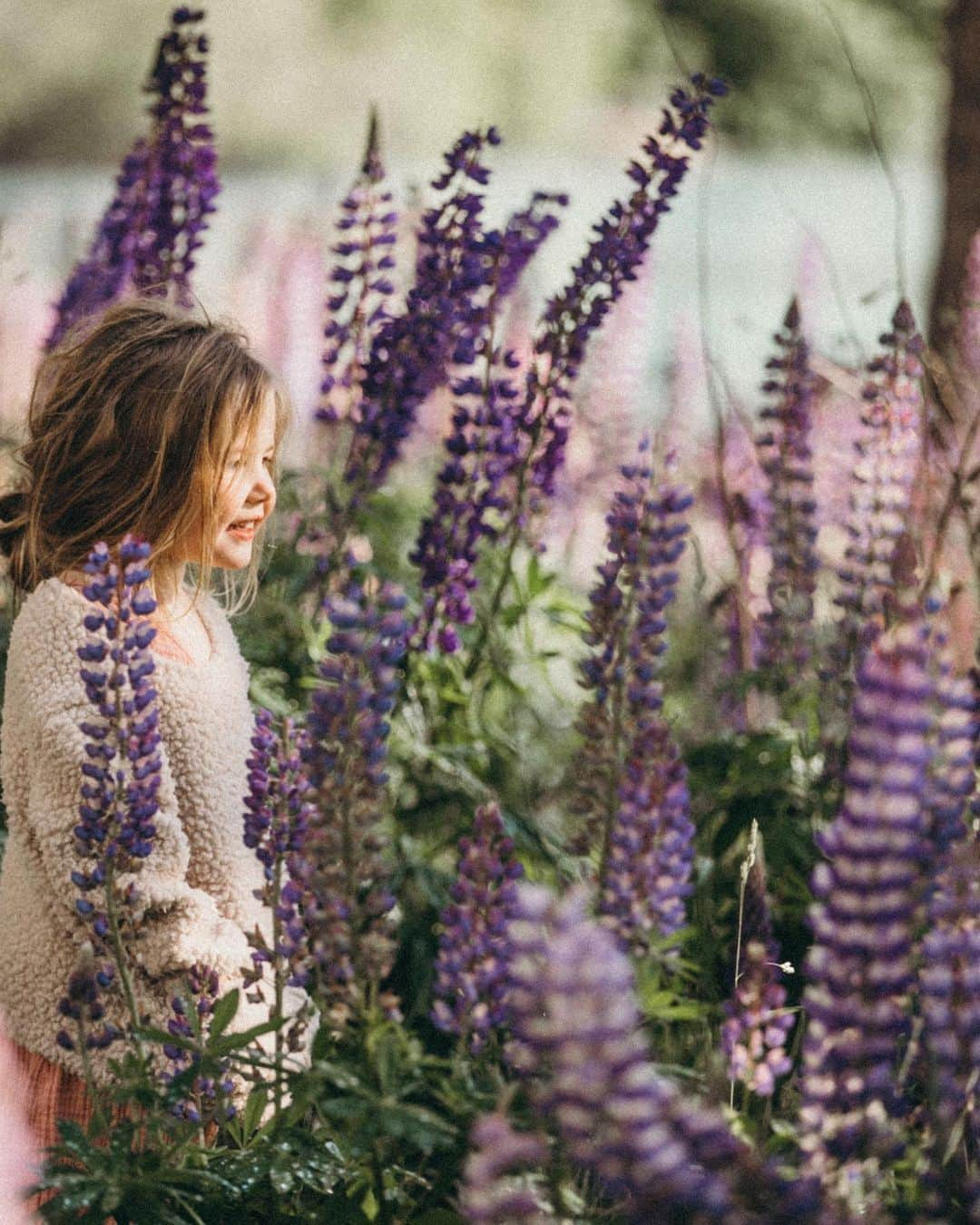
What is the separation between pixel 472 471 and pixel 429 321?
228 millimetres

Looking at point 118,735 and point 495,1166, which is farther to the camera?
point 118,735

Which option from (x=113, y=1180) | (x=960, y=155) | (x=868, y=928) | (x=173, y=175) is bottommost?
(x=113, y=1180)

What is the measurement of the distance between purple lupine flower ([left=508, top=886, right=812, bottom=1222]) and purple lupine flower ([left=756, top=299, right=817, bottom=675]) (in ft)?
5.34

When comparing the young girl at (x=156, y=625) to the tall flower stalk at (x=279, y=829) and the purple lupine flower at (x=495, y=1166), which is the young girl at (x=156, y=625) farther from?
the purple lupine flower at (x=495, y=1166)

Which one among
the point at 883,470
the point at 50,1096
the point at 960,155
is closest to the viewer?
the point at 50,1096

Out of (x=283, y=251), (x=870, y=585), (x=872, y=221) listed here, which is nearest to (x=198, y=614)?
(x=870, y=585)

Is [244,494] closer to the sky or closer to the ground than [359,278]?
closer to the ground

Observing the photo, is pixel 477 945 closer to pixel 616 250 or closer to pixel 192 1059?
pixel 192 1059

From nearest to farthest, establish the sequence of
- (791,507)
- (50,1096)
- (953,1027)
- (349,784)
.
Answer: (953,1027) → (349,784) → (50,1096) → (791,507)

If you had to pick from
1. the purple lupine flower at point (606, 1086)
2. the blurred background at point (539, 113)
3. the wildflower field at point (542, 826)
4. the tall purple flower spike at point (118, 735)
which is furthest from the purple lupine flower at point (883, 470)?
the blurred background at point (539, 113)

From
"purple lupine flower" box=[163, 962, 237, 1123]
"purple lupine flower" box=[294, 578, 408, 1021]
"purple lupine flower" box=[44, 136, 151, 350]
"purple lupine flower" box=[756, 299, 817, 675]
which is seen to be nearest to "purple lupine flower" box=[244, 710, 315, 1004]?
"purple lupine flower" box=[163, 962, 237, 1123]

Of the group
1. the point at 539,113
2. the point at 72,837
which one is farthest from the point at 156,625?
the point at 539,113

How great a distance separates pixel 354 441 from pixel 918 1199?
1.55 metres

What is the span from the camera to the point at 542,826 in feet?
7.13
